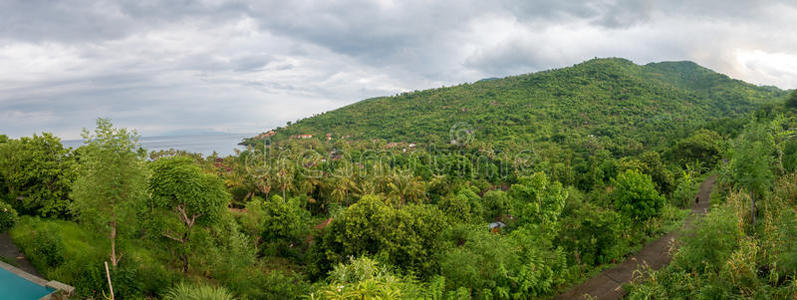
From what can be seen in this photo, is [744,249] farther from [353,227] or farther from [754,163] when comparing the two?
[353,227]

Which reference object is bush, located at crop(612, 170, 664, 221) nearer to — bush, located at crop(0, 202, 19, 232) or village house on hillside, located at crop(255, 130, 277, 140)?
bush, located at crop(0, 202, 19, 232)

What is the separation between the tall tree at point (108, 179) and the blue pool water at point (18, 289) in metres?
3.01

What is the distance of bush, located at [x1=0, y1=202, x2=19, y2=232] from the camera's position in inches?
561

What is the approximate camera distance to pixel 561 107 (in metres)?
73.8

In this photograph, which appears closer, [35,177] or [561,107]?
[35,177]

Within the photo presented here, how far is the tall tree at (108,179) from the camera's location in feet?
30.4

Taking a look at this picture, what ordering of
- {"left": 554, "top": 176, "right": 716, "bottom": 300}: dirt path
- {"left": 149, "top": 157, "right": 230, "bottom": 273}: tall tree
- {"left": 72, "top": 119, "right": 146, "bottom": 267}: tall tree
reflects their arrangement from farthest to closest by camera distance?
1. {"left": 554, "top": 176, "right": 716, "bottom": 300}: dirt path
2. {"left": 149, "top": 157, "right": 230, "bottom": 273}: tall tree
3. {"left": 72, "top": 119, "right": 146, "bottom": 267}: tall tree

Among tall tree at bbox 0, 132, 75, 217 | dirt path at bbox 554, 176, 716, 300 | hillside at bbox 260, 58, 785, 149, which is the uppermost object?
Result: hillside at bbox 260, 58, 785, 149

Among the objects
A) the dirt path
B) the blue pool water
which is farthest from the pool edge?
the dirt path

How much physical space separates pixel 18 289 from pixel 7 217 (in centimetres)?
593

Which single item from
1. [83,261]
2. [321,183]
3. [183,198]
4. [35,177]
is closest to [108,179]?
[183,198]

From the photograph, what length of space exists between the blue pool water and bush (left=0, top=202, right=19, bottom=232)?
4.46m

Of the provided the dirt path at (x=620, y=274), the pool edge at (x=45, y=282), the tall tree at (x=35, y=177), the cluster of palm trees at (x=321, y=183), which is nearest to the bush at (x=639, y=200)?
the dirt path at (x=620, y=274)

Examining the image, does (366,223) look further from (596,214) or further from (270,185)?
(270,185)
